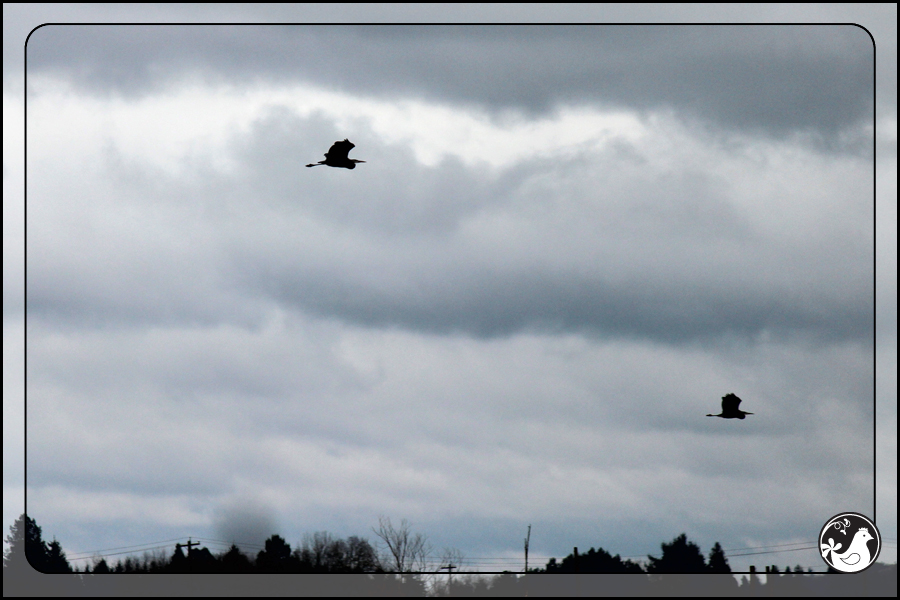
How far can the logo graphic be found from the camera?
22359 mm

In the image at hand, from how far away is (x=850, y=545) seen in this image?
22469 millimetres

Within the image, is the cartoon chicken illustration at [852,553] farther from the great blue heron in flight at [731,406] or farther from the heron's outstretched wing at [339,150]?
the heron's outstretched wing at [339,150]

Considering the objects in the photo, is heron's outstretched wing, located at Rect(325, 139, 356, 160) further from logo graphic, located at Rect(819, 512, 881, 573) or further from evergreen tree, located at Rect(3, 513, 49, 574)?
evergreen tree, located at Rect(3, 513, 49, 574)

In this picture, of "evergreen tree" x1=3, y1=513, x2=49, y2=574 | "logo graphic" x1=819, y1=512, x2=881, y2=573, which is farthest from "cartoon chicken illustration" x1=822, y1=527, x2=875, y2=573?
"evergreen tree" x1=3, y1=513, x2=49, y2=574

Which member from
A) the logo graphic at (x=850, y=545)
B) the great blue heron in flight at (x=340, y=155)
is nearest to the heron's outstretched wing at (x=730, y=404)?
the logo graphic at (x=850, y=545)

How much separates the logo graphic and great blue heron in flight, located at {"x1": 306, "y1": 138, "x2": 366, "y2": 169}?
35.1ft

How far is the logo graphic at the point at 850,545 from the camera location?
2236 centimetres

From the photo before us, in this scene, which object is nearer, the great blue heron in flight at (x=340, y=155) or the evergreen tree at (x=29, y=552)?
the great blue heron in flight at (x=340, y=155)

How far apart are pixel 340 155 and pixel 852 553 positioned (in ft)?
37.8

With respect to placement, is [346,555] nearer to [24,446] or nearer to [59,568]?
[59,568]

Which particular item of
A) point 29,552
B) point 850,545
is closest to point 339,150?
point 850,545

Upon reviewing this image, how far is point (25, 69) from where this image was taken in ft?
80.7

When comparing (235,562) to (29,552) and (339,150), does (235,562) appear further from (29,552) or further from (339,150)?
(339,150)

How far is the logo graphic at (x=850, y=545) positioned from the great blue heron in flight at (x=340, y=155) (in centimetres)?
1070
